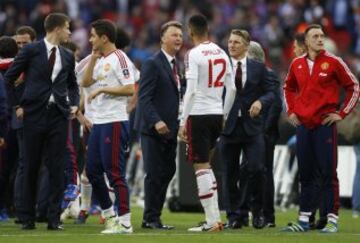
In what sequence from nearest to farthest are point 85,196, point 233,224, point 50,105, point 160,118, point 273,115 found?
point 50,105 → point 160,118 → point 233,224 → point 273,115 → point 85,196

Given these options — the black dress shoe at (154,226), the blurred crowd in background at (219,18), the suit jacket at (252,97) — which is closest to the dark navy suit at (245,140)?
the suit jacket at (252,97)

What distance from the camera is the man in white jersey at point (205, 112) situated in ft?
51.7

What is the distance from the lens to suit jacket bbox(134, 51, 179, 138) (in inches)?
647

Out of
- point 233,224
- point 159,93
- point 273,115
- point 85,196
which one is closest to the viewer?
point 159,93

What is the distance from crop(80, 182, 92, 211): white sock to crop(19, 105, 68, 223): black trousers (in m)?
2.04

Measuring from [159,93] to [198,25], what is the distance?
116 cm

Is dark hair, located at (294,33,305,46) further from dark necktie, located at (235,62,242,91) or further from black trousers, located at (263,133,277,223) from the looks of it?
black trousers, located at (263,133,277,223)

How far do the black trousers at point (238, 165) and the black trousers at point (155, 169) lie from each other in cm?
71

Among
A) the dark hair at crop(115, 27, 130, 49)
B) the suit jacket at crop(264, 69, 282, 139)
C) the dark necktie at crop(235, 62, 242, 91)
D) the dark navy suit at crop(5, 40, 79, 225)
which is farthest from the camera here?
the dark hair at crop(115, 27, 130, 49)

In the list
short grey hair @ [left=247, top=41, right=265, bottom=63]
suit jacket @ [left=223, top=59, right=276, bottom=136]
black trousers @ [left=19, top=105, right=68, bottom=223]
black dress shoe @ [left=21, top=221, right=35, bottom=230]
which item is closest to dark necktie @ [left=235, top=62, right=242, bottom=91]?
suit jacket @ [left=223, top=59, right=276, bottom=136]

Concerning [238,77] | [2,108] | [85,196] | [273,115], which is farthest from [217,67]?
[85,196]

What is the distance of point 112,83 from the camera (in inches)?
610

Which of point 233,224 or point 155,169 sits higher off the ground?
point 155,169

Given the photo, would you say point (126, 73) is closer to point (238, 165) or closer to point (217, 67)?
point (217, 67)
